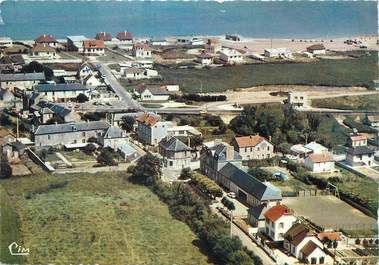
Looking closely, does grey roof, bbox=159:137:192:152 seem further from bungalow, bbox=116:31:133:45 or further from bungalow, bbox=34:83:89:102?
bungalow, bbox=116:31:133:45

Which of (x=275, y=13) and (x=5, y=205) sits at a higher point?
(x=275, y=13)

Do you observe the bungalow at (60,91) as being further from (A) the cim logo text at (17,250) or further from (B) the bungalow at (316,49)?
(B) the bungalow at (316,49)

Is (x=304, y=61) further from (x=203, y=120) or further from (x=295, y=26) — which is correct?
(x=203, y=120)

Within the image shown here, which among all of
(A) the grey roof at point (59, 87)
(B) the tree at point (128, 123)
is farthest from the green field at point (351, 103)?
(A) the grey roof at point (59, 87)

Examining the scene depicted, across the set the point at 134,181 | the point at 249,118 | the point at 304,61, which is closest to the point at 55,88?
the point at 249,118

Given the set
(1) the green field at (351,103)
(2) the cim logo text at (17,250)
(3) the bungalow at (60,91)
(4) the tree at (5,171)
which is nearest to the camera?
(2) the cim logo text at (17,250)

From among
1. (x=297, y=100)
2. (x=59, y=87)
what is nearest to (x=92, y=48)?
(x=59, y=87)
